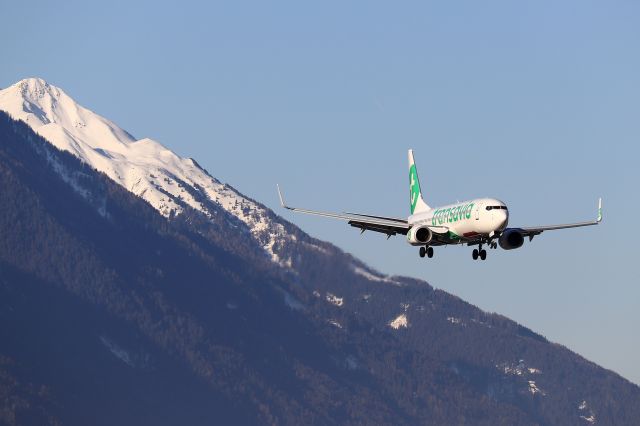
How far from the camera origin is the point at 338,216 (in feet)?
490

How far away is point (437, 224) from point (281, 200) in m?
15.3

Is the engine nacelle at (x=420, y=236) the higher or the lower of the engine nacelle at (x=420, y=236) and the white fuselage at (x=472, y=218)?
the lower

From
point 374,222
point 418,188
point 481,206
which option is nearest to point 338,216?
point 374,222

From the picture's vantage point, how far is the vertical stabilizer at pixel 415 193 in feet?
573

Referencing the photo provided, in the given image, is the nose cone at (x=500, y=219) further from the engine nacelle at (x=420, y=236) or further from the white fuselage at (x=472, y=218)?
the engine nacelle at (x=420, y=236)

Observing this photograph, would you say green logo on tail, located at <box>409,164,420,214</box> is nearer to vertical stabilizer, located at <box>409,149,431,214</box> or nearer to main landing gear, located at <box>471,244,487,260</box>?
vertical stabilizer, located at <box>409,149,431,214</box>

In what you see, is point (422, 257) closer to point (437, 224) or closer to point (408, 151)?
point (437, 224)

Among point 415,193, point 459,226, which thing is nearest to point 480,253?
point 459,226

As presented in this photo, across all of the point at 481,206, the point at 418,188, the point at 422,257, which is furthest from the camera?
the point at 418,188

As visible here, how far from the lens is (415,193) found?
17962 cm

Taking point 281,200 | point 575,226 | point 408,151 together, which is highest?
point 408,151

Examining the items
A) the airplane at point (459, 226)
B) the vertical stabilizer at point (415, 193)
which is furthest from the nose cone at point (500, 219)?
the vertical stabilizer at point (415, 193)

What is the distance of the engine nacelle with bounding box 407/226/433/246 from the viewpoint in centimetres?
14612

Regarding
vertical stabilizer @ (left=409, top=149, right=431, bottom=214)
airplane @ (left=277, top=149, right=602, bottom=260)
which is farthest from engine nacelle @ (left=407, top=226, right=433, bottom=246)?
vertical stabilizer @ (left=409, top=149, right=431, bottom=214)
